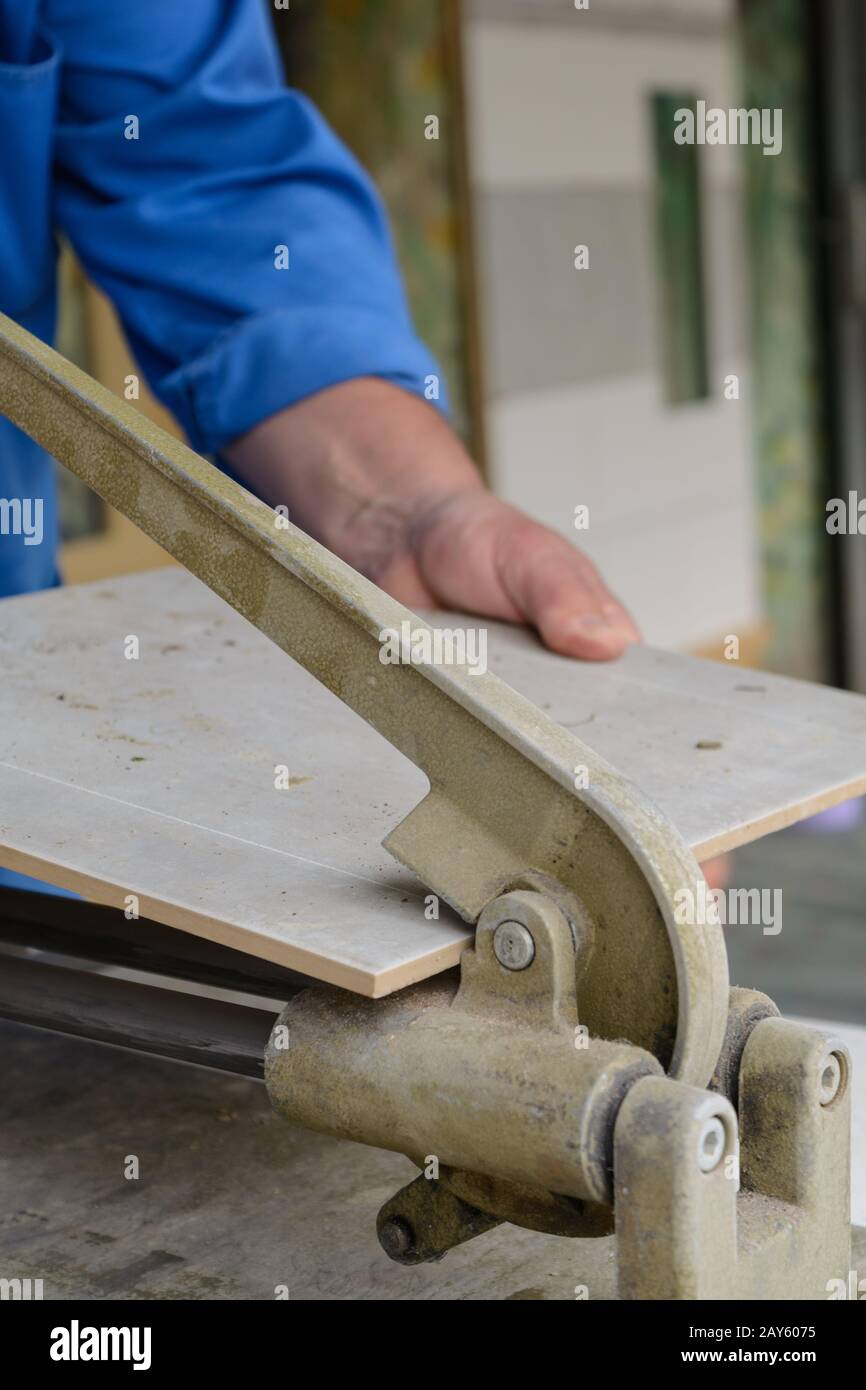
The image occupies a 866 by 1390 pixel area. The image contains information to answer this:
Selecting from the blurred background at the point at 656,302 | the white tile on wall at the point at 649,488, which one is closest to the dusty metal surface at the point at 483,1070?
the blurred background at the point at 656,302

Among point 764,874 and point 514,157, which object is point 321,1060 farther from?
point 764,874

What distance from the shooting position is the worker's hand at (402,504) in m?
1.20

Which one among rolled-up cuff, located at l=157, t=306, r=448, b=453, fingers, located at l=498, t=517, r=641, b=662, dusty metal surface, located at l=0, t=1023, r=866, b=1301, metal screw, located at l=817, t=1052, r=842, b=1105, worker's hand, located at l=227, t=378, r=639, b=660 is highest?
rolled-up cuff, located at l=157, t=306, r=448, b=453

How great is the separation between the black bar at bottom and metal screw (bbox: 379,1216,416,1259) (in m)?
0.09

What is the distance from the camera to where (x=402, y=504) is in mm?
1319

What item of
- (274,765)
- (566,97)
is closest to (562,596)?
(274,765)

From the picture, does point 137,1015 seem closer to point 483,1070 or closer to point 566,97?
point 483,1070

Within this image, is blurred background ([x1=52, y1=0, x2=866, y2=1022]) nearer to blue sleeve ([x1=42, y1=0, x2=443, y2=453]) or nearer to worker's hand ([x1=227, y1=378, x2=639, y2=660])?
blue sleeve ([x1=42, y1=0, x2=443, y2=453])

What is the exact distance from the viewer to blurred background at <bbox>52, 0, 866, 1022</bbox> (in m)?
3.05

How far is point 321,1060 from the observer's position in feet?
2.28

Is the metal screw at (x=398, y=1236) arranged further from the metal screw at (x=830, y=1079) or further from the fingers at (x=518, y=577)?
the fingers at (x=518, y=577)

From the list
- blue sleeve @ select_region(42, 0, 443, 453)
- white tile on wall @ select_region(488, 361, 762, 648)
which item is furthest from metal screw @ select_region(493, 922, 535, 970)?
white tile on wall @ select_region(488, 361, 762, 648)

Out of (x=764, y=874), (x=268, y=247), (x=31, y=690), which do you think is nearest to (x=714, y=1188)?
(x=31, y=690)
